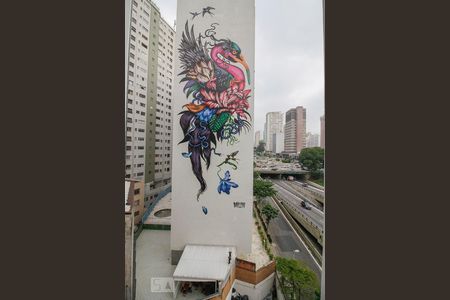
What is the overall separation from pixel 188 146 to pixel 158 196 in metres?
3.44

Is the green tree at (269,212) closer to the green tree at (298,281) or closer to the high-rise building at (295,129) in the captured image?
the green tree at (298,281)

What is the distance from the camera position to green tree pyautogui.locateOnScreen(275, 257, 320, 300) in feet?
15.7

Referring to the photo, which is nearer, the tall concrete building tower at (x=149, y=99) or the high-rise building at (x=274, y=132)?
the tall concrete building tower at (x=149, y=99)

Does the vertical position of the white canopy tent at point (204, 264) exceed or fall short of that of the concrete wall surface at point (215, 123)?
it falls short

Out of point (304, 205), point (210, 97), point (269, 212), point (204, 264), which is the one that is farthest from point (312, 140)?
point (204, 264)

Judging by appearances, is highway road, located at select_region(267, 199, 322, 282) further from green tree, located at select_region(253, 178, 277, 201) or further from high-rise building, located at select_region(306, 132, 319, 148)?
high-rise building, located at select_region(306, 132, 319, 148)

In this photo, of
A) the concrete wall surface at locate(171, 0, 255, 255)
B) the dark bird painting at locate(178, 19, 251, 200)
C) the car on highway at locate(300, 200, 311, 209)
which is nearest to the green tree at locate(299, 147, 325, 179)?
the car on highway at locate(300, 200, 311, 209)

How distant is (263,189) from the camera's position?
727 cm

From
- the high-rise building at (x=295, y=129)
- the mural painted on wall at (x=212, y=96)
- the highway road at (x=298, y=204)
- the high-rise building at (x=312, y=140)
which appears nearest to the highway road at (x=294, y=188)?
the highway road at (x=298, y=204)

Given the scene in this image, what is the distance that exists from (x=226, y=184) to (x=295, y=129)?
3.01 metres

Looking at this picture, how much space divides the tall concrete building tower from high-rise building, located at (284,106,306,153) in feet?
16.0

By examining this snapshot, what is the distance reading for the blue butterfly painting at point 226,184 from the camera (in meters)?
5.32

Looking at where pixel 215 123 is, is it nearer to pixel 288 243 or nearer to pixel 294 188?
Answer: pixel 294 188

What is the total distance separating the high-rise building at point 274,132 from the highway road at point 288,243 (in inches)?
81.2
